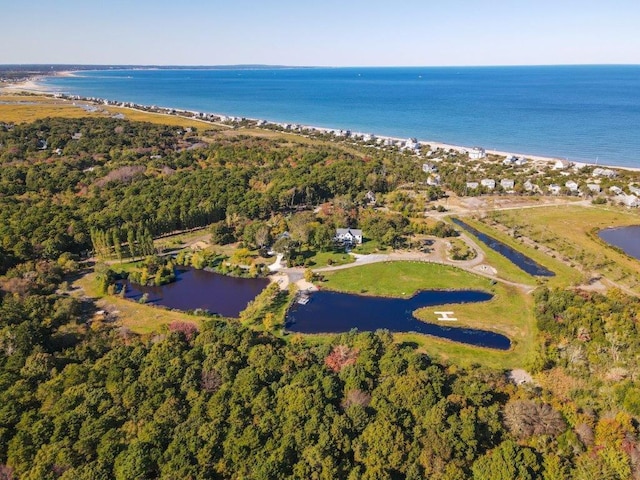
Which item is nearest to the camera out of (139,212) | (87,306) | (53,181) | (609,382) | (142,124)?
(609,382)

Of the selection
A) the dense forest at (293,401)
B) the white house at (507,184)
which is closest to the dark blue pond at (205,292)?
the dense forest at (293,401)

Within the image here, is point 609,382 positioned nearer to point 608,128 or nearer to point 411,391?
point 411,391

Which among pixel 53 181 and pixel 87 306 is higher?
pixel 53 181

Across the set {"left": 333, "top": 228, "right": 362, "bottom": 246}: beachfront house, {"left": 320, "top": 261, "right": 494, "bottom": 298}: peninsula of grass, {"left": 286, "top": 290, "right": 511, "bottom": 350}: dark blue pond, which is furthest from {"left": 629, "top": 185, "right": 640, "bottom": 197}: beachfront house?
{"left": 333, "top": 228, "right": 362, "bottom": 246}: beachfront house

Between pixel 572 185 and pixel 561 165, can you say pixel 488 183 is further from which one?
pixel 561 165

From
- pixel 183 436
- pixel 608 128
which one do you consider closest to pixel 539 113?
pixel 608 128

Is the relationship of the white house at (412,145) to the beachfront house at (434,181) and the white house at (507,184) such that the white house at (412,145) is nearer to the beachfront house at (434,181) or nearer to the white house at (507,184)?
the beachfront house at (434,181)

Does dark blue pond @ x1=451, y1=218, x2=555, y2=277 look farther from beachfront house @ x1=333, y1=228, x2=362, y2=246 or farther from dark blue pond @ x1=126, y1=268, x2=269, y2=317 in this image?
dark blue pond @ x1=126, y1=268, x2=269, y2=317
